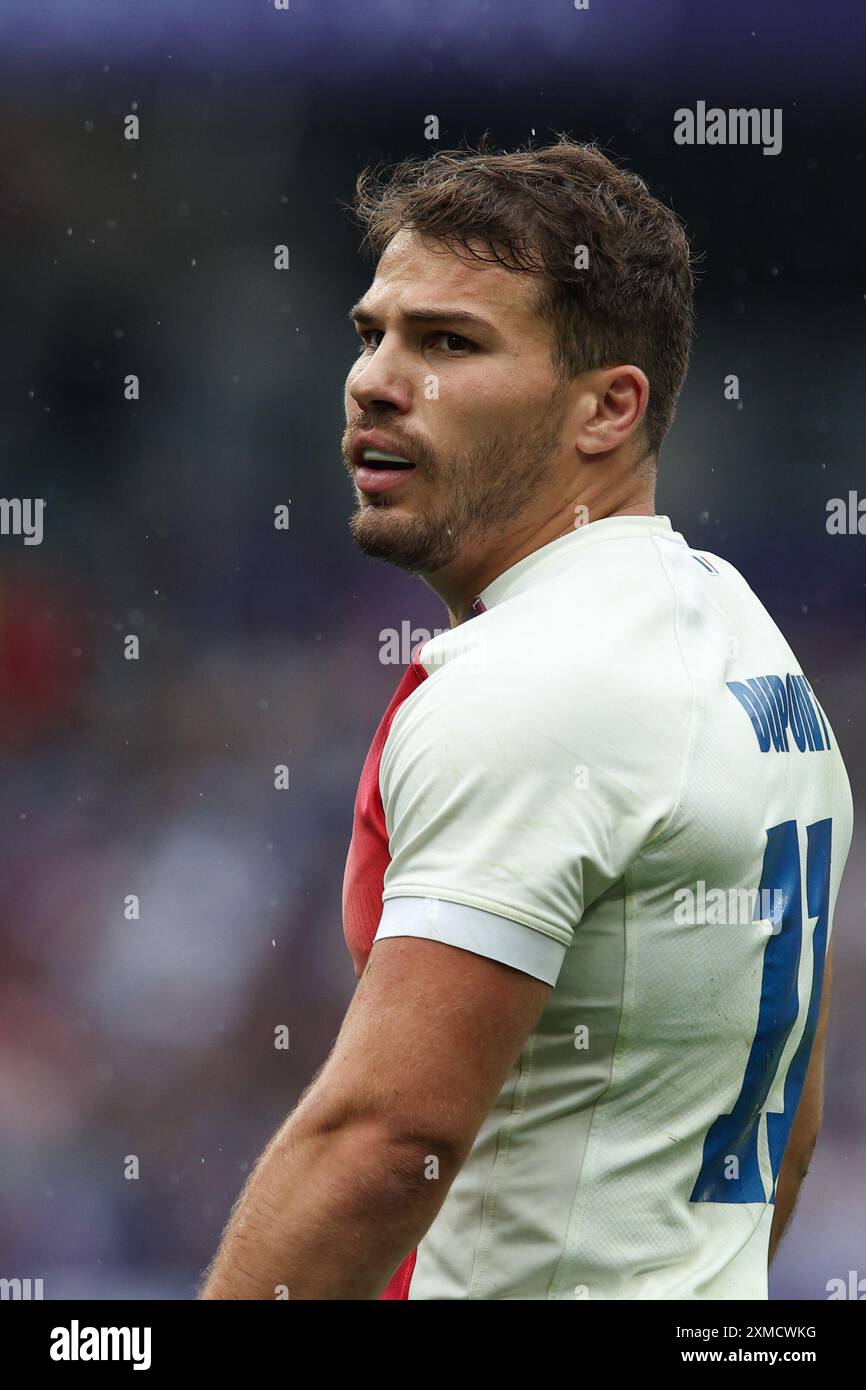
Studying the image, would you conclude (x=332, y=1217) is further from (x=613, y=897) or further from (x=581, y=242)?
(x=581, y=242)

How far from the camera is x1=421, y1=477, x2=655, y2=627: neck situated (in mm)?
1678

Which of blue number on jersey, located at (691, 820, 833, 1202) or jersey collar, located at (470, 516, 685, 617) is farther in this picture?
jersey collar, located at (470, 516, 685, 617)

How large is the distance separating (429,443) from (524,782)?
0.52m

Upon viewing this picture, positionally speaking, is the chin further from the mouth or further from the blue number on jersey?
the blue number on jersey

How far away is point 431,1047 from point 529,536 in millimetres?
632

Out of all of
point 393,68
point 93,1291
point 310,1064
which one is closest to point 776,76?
point 393,68

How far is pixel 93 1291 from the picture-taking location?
17.5 ft

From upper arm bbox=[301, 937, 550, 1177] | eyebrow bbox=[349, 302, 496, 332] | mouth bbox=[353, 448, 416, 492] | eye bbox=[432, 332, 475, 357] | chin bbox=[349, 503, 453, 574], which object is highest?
eyebrow bbox=[349, 302, 496, 332]

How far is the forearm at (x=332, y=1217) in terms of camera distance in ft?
4.12

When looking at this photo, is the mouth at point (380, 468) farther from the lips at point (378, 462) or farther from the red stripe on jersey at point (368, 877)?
the red stripe on jersey at point (368, 877)

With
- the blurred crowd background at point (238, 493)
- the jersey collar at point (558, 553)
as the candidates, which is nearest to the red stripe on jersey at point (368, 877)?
the jersey collar at point (558, 553)

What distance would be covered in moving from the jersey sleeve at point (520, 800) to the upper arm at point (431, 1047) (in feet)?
0.07

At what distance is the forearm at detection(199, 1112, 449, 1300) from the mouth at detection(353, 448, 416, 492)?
71 cm

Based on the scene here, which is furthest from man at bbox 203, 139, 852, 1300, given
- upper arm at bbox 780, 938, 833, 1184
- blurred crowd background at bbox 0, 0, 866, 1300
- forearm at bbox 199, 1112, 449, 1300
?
blurred crowd background at bbox 0, 0, 866, 1300
